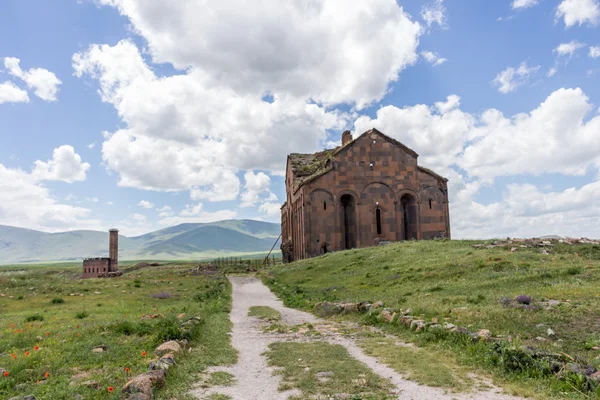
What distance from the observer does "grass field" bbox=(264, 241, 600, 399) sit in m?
8.67

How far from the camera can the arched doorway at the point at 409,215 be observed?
1778 inches

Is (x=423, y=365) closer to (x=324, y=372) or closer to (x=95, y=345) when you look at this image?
(x=324, y=372)

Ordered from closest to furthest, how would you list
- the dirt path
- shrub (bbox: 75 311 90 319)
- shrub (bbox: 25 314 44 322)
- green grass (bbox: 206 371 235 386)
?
the dirt path
green grass (bbox: 206 371 235 386)
shrub (bbox: 25 314 44 322)
shrub (bbox: 75 311 90 319)

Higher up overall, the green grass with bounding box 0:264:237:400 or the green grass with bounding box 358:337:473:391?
the green grass with bounding box 0:264:237:400

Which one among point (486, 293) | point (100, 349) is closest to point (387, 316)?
point (486, 293)

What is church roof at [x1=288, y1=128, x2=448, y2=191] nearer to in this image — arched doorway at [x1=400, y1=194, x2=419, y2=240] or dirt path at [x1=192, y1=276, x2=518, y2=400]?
arched doorway at [x1=400, y1=194, x2=419, y2=240]

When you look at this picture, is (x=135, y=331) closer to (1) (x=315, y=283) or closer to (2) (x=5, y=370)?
(2) (x=5, y=370)

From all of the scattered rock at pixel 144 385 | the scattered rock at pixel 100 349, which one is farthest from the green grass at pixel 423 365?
the scattered rock at pixel 100 349

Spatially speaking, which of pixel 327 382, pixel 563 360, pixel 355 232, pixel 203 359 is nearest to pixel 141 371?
pixel 203 359

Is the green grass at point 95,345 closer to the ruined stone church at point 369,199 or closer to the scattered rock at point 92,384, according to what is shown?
the scattered rock at point 92,384

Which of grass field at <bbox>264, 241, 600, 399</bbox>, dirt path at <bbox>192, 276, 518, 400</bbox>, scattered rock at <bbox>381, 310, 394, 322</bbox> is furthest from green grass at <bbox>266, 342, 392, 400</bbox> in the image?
scattered rock at <bbox>381, 310, 394, 322</bbox>

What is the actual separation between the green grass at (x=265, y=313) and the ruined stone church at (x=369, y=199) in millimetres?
23378

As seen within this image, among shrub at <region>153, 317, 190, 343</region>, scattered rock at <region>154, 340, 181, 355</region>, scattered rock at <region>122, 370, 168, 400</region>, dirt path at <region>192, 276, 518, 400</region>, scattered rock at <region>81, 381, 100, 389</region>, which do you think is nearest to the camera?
scattered rock at <region>122, 370, 168, 400</region>

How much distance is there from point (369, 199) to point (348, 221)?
126 inches
